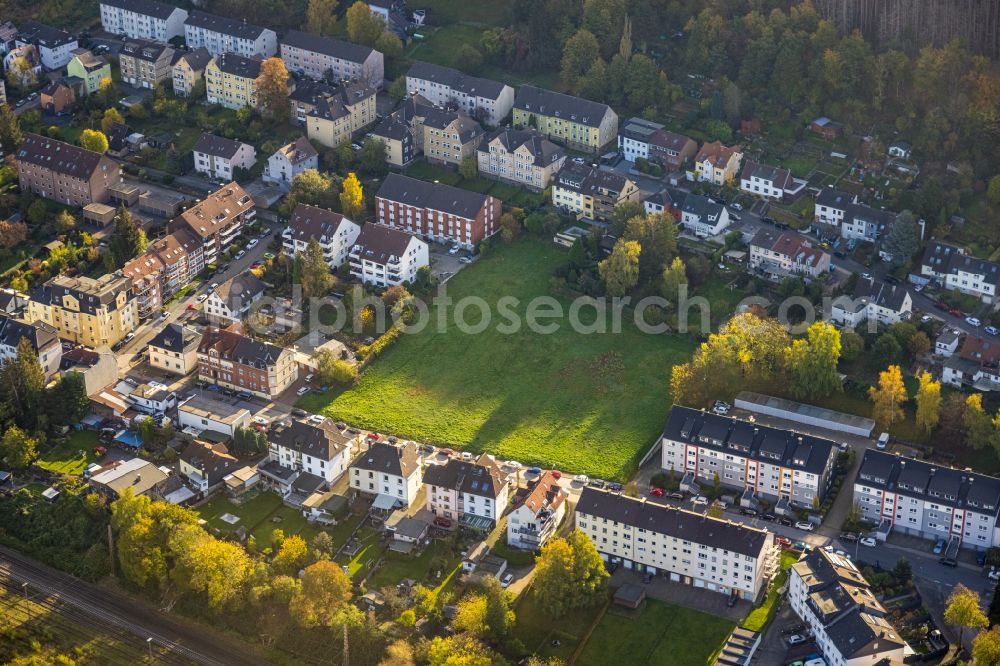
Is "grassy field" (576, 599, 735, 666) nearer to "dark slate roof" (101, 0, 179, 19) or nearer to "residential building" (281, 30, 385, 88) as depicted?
"residential building" (281, 30, 385, 88)

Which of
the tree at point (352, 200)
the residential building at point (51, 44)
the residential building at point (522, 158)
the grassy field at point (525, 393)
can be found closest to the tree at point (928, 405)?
the grassy field at point (525, 393)

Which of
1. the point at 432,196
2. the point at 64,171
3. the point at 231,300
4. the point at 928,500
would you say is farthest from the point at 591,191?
the point at 64,171

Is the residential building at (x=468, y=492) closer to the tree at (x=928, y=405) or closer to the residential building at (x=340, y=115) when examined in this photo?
the tree at (x=928, y=405)

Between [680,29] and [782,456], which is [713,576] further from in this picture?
[680,29]

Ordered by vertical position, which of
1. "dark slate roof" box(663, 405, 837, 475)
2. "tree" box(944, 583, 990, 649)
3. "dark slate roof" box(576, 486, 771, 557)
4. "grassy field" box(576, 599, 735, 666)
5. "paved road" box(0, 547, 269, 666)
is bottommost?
"paved road" box(0, 547, 269, 666)

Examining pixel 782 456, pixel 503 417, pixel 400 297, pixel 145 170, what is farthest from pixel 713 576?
pixel 145 170

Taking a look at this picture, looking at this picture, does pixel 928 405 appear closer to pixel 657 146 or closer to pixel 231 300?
pixel 657 146

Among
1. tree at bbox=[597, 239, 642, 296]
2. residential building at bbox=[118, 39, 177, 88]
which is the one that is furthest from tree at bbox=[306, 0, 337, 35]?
A: tree at bbox=[597, 239, 642, 296]
